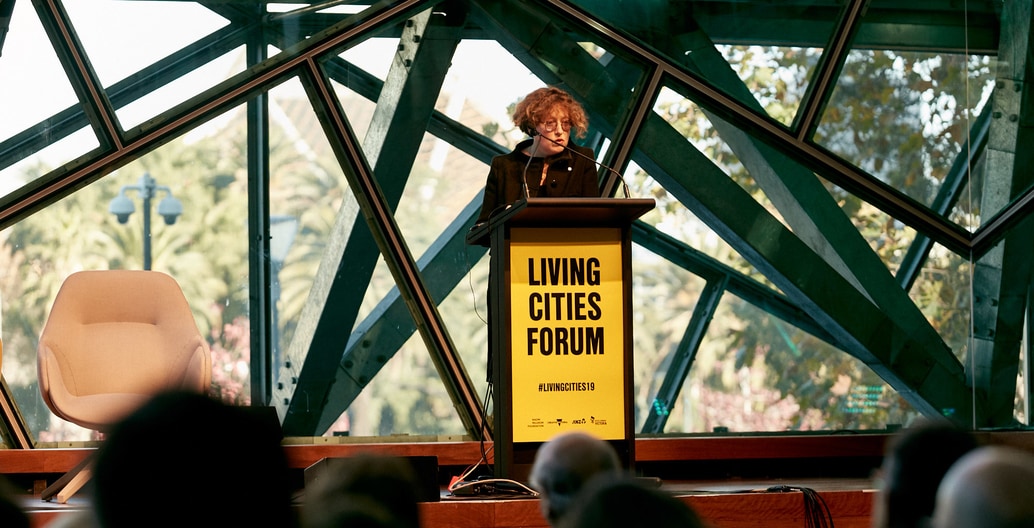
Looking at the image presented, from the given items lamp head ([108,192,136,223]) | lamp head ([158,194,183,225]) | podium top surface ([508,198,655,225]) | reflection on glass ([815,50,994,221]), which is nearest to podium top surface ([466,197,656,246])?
podium top surface ([508,198,655,225])

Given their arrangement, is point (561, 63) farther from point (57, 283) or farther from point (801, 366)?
point (57, 283)

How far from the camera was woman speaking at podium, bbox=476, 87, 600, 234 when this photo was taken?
170 inches

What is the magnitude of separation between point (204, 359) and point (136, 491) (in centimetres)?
403

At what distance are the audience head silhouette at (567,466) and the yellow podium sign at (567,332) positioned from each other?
2357mm

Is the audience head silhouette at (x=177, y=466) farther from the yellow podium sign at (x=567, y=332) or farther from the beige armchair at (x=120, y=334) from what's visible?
the beige armchair at (x=120, y=334)

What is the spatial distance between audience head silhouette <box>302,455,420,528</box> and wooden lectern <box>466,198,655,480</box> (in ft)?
8.63

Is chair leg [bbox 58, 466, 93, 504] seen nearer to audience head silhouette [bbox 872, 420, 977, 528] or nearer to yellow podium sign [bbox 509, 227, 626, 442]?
yellow podium sign [bbox 509, 227, 626, 442]

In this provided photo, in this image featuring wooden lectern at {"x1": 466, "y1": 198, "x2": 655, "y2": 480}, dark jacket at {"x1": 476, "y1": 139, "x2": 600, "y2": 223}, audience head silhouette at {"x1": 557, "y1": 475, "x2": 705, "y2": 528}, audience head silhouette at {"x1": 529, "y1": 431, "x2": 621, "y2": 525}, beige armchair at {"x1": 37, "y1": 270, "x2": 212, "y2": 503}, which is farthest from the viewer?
beige armchair at {"x1": 37, "y1": 270, "x2": 212, "y2": 503}

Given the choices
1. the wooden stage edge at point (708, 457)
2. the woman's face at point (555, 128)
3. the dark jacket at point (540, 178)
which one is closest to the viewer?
the woman's face at point (555, 128)

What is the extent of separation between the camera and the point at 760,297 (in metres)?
6.46

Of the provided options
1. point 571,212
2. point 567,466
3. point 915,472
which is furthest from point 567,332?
point 915,472

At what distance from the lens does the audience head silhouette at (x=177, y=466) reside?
0.92 metres

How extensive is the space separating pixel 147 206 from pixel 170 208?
114 mm

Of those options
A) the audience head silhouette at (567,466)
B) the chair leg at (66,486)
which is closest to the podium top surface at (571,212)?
the chair leg at (66,486)
